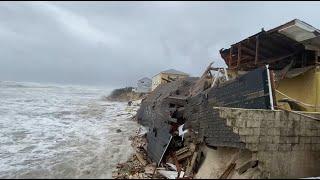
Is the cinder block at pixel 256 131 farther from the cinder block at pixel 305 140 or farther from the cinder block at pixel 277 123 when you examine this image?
the cinder block at pixel 305 140

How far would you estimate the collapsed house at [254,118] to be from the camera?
9836mm

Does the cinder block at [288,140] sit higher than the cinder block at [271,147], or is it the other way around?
the cinder block at [288,140]

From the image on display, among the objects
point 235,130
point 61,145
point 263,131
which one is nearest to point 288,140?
point 263,131

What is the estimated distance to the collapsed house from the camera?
984 cm

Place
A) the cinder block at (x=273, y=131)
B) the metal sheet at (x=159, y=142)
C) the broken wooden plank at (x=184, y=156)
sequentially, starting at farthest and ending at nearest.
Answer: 1. the metal sheet at (x=159, y=142)
2. the broken wooden plank at (x=184, y=156)
3. the cinder block at (x=273, y=131)

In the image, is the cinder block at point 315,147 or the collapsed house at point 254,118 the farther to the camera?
the cinder block at point 315,147

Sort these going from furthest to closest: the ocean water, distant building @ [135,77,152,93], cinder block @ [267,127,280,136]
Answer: distant building @ [135,77,152,93]
the ocean water
cinder block @ [267,127,280,136]

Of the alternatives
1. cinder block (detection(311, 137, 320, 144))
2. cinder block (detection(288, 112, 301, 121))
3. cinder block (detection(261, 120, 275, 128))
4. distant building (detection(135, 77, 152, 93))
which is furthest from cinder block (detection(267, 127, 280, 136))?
distant building (detection(135, 77, 152, 93))

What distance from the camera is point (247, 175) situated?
381 inches

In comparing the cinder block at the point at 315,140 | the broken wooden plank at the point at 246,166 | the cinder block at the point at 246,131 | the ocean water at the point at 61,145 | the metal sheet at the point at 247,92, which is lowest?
the ocean water at the point at 61,145

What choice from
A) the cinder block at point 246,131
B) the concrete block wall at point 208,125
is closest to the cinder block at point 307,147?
the cinder block at point 246,131

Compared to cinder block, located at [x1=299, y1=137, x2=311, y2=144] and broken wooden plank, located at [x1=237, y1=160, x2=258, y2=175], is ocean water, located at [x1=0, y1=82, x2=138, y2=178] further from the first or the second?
cinder block, located at [x1=299, y1=137, x2=311, y2=144]

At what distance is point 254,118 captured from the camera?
976 cm

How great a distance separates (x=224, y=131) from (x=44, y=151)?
9645 millimetres
